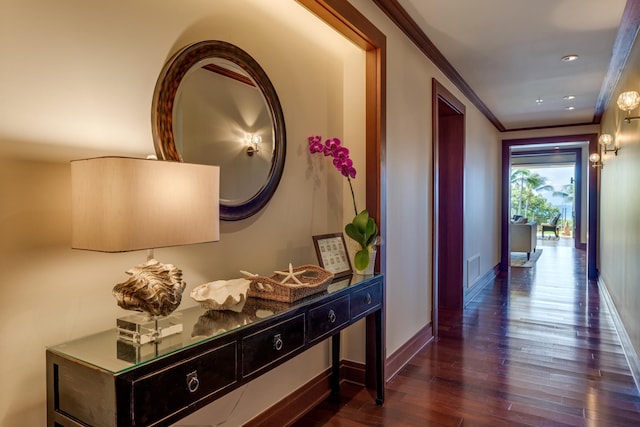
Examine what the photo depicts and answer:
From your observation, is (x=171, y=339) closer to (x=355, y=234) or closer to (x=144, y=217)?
(x=144, y=217)

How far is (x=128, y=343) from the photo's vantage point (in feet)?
4.29

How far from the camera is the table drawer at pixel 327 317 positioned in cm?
193

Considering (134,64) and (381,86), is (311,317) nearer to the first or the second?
(134,64)

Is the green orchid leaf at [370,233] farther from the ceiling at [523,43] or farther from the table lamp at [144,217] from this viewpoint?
the ceiling at [523,43]

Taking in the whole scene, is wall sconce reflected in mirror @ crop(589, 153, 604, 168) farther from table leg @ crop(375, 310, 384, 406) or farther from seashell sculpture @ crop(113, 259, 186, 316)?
seashell sculpture @ crop(113, 259, 186, 316)

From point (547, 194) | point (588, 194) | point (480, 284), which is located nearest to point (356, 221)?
point (480, 284)

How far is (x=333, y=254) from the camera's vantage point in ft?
8.36

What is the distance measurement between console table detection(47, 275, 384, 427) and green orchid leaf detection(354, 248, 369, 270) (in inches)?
28.1

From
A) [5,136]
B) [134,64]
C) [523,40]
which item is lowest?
[5,136]

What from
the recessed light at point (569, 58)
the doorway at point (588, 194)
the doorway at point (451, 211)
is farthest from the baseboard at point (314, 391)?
the doorway at point (588, 194)

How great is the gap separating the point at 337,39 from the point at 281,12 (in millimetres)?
552

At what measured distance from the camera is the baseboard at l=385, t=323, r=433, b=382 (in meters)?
3.06

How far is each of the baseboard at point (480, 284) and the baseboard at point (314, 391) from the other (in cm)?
208

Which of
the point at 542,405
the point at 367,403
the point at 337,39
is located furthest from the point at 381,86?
the point at 542,405
